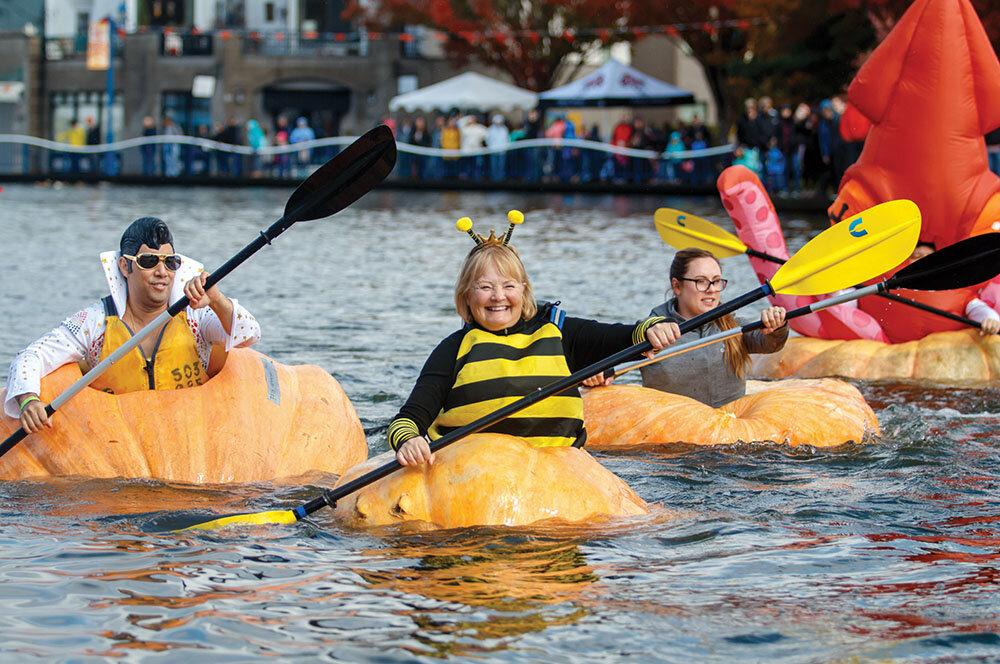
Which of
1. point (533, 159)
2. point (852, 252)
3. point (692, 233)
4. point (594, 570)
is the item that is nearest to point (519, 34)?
point (533, 159)

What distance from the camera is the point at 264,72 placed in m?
57.9

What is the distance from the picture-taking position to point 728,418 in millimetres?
9109

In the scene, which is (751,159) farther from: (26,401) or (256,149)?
(26,401)

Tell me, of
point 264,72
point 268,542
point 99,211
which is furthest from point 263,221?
point 264,72

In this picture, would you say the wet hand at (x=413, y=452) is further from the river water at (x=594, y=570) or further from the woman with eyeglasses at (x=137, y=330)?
the woman with eyeglasses at (x=137, y=330)

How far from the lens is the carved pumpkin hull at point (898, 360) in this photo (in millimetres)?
11508

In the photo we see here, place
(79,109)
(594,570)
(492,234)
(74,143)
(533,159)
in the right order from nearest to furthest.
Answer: (594,570) → (492,234) → (533,159) → (74,143) → (79,109)

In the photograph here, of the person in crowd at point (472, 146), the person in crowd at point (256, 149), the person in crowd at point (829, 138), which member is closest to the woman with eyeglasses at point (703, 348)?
the person in crowd at point (829, 138)

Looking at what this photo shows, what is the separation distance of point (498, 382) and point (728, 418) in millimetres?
2392

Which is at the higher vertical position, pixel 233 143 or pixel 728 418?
pixel 233 143

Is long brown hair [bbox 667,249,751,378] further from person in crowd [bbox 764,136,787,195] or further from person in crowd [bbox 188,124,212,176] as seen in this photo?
person in crowd [bbox 188,124,212,176]

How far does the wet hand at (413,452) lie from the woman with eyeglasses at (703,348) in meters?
2.21

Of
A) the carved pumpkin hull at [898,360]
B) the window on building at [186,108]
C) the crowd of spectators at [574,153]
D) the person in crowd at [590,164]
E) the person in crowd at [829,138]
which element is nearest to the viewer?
the carved pumpkin hull at [898,360]

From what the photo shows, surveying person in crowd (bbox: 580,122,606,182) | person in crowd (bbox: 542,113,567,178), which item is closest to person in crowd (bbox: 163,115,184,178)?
person in crowd (bbox: 542,113,567,178)
